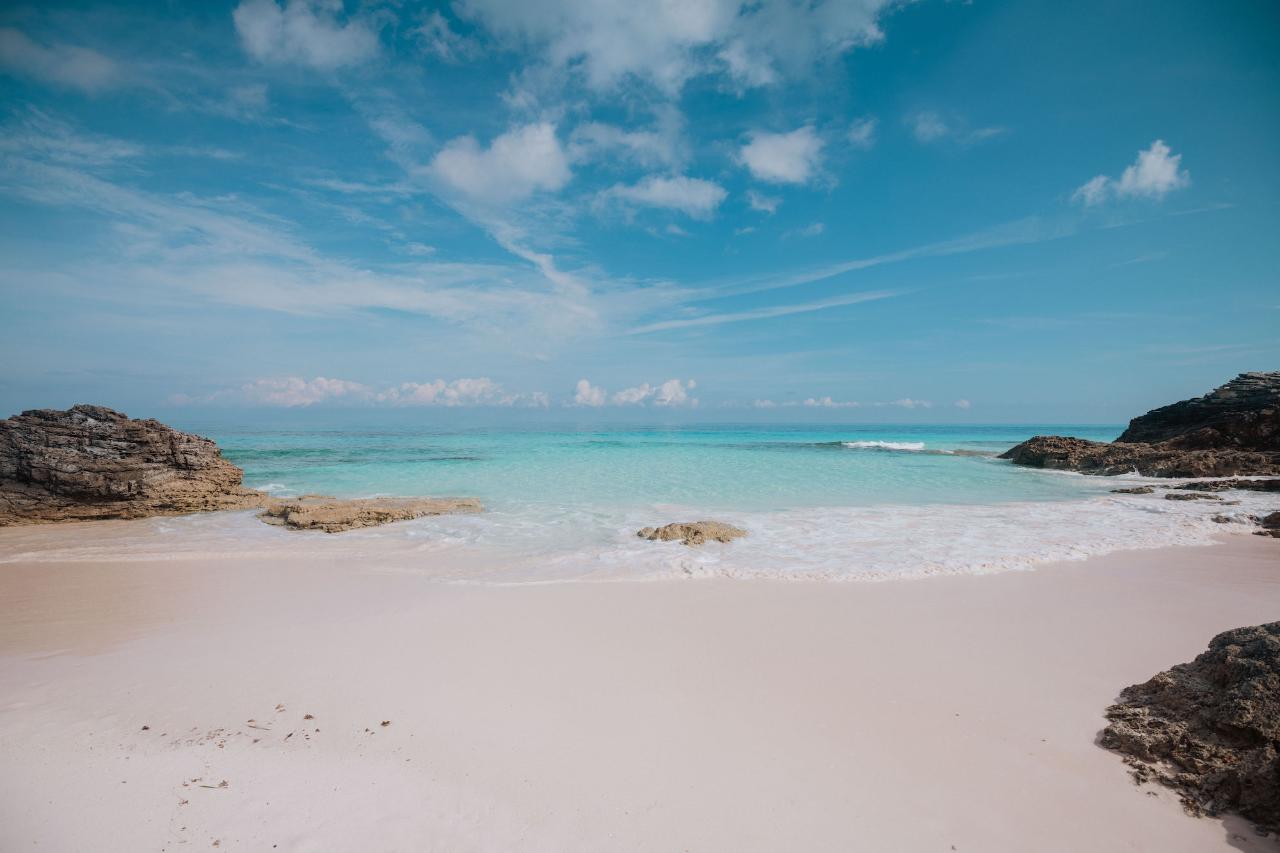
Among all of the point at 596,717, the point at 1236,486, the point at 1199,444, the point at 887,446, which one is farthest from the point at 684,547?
the point at 887,446

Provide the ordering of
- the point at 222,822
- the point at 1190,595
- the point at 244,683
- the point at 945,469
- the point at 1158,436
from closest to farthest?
the point at 222,822 < the point at 244,683 < the point at 1190,595 < the point at 945,469 < the point at 1158,436

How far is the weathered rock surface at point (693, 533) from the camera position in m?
8.70

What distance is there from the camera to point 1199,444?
71.3 feet

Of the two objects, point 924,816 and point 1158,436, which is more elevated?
point 1158,436

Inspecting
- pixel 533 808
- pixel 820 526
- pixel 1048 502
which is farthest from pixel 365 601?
pixel 1048 502

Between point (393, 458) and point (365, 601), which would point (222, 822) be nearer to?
point (365, 601)

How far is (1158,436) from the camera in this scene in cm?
2572

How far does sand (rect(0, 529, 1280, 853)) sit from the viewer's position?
2686mm

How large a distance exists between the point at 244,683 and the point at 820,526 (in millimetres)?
8871

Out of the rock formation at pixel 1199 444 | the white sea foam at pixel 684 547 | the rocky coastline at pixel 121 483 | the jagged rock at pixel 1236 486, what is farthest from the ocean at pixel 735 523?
the rock formation at pixel 1199 444

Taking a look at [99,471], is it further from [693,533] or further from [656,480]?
[656,480]

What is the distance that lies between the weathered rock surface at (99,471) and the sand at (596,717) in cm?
686

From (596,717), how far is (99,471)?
1432cm

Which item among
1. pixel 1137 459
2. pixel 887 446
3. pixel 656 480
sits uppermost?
pixel 1137 459
